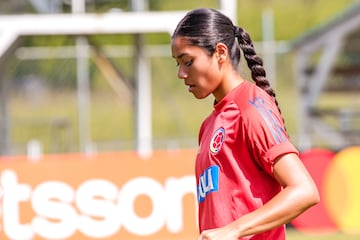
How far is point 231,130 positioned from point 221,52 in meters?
0.28

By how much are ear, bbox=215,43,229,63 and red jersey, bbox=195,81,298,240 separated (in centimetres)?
12

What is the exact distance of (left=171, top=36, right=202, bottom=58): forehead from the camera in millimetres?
3832

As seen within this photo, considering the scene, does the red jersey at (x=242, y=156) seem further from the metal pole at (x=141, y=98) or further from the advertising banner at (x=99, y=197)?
the metal pole at (x=141, y=98)

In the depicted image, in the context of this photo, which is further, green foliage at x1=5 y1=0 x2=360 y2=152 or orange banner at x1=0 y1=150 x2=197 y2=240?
green foliage at x1=5 y1=0 x2=360 y2=152

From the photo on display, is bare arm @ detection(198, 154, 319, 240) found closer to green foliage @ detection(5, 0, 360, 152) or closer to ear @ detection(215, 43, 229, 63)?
ear @ detection(215, 43, 229, 63)

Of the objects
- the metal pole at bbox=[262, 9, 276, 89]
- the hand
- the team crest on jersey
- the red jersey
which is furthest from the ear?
the metal pole at bbox=[262, 9, 276, 89]

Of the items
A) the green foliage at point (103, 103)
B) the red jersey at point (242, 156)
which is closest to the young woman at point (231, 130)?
the red jersey at point (242, 156)

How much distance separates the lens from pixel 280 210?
349 centimetres

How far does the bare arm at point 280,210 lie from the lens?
3.49 metres

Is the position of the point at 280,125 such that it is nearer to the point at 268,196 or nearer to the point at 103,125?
the point at 268,196

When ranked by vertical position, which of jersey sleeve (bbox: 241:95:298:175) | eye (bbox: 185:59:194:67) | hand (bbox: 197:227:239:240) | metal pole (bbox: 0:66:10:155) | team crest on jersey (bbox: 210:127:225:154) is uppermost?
eye (bbox: 185:59:194:67)

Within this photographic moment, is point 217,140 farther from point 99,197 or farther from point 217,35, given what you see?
point 99,197

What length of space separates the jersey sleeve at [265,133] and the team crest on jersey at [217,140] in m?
0.12

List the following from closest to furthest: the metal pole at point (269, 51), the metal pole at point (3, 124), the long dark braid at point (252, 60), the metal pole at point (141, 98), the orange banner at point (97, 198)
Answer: the long dark braid at point (252, 60), the orange banner at point (97, 198), the metal pole at point (141, 98), the metal pole at point (3, 124), the metal pole at point (269, 51)
